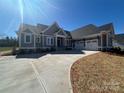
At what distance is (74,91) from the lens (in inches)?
175

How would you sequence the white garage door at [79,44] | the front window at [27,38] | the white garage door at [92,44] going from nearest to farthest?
the front window at [27,38] < the white garage door at [92,44] < the white garage door at [79,44]

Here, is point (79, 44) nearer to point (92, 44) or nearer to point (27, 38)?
point (92, 44)

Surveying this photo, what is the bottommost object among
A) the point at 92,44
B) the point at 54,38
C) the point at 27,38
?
the point at 92,44

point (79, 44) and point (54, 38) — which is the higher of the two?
point (54, 38)

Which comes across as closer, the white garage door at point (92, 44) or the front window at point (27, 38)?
the front window at point (27, 38)

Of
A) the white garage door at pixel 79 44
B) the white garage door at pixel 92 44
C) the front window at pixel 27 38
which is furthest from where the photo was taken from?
the white garage door at pixel 79 44

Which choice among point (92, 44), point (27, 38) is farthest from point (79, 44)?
point (27, 38)

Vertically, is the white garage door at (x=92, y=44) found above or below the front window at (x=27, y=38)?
below

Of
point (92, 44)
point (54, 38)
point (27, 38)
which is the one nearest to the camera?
point (27, 38)

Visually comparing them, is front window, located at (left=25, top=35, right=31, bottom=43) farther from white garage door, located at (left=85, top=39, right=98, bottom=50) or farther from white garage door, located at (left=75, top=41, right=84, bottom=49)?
white garage door, located at (left=85, top=39, right=98, bottom=50)

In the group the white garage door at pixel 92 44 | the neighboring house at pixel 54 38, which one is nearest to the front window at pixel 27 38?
the neighboring house at pixel 54 38

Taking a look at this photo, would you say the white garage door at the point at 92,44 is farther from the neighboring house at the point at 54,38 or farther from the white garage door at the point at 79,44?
the white garage door at the point at 79,44

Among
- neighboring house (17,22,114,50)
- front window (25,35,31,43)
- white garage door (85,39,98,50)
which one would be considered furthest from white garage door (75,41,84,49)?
front window (25,35,31,43)

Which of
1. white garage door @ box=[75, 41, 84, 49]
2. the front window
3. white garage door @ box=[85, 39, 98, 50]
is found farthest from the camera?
white garage door @ box=[75, 41, 84, 49]
